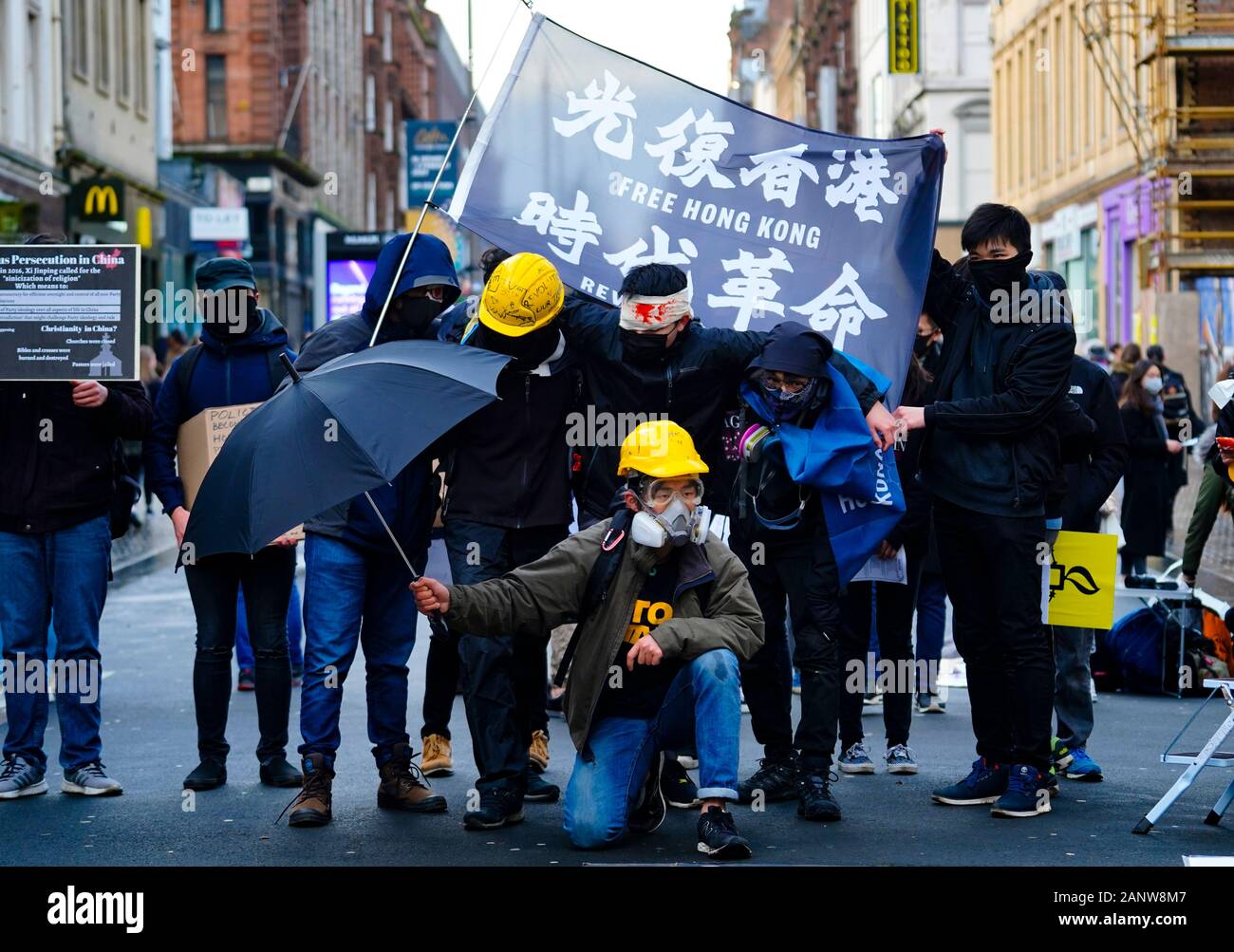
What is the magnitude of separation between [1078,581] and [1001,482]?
2.79ft

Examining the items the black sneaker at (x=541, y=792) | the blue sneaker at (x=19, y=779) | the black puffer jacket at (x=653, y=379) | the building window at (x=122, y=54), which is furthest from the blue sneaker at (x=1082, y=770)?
the building window at (x=122, y=54)

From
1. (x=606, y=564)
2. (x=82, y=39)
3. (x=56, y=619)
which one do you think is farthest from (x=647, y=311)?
(x=82, y=39)

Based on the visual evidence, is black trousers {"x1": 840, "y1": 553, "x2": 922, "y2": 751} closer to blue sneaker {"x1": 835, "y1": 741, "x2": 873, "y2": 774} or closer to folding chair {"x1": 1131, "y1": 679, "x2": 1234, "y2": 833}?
blue sneaker {"x1": 835, "y1": 741, "x2": 873, "y2": 774}

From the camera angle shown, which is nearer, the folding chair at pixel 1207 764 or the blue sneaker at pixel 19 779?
the folding chair at pixel 1207 764

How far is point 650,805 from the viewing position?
7.02m

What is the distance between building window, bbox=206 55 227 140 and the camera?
5772 cm

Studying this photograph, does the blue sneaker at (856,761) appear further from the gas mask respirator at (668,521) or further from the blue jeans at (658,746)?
the gas mask respirator at (668,521)

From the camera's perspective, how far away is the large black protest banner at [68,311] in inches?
305

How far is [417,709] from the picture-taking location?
10.6 m

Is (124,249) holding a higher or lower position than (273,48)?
lower

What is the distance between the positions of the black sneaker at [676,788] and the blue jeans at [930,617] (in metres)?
2.68
